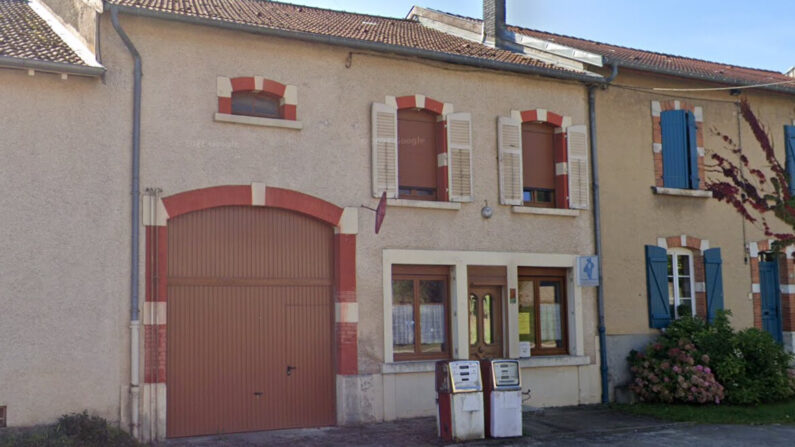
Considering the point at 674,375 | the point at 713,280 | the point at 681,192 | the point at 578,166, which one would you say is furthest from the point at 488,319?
the point at 713,280

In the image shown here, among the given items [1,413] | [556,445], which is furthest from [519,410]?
[1,413]

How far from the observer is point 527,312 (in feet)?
49.5

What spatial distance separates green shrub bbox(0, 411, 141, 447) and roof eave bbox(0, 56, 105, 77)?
14.4ft

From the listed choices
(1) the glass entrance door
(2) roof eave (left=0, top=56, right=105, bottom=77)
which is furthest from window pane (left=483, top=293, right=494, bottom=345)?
(2) roof eave (left=0, top=56, right=105, bottom=77)

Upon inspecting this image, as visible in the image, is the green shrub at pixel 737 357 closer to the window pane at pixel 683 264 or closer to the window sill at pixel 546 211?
the window pane at pixel 683 264

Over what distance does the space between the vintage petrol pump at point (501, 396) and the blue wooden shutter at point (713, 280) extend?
20.8 ft

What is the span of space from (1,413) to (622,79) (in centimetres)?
1199

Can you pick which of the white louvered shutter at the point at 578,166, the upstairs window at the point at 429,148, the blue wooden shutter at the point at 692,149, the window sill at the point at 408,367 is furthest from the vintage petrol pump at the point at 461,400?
the blue wooden shutter at the point at 692,149

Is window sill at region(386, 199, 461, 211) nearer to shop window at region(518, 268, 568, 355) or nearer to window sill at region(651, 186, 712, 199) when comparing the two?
shop window at region(518, 268, 568, 355)

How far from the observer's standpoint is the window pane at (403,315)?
13.7m

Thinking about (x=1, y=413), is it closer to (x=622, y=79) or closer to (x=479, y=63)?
(x=479, y=63)

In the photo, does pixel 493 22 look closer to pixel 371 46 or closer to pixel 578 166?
pixel 578 166

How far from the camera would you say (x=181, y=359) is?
11859mm

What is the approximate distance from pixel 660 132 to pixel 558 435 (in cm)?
698
